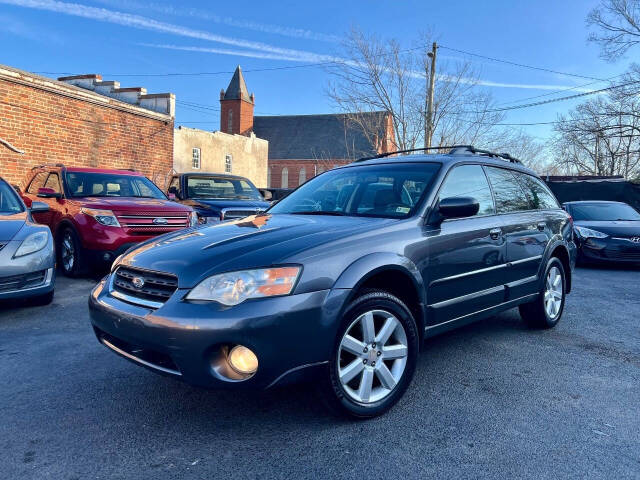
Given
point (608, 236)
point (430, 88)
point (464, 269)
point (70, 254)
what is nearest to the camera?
point (464, 269)

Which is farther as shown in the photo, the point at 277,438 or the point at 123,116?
the point at 123,116

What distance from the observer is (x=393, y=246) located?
9.38 ft

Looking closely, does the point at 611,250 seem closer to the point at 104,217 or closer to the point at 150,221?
the point at 150,221

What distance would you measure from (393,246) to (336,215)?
26.9 inches

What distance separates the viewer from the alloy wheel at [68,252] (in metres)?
6.88

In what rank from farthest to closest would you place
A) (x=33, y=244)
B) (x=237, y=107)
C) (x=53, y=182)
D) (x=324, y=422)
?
(x=237, y=107)
(x=53, y=182)
(x=33, y=244)
(x=324, y=422)

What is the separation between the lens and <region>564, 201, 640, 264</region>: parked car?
8.58 m

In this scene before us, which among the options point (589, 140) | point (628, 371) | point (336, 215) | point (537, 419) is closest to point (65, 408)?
point (336, 215)

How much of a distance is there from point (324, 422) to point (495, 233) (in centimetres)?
201

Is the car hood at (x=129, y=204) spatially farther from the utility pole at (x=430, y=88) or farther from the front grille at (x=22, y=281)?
the utility pole at (x=430, y=88)

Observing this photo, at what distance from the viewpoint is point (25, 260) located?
4734 mm

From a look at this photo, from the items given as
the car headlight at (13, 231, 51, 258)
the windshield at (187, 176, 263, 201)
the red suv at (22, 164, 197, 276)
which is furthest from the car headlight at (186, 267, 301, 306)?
the windshield at (187, 176, 263, 201)

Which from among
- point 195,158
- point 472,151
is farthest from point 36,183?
point 195,158

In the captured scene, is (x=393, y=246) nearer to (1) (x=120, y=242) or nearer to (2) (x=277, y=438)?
(2) (x=277, y=438)
